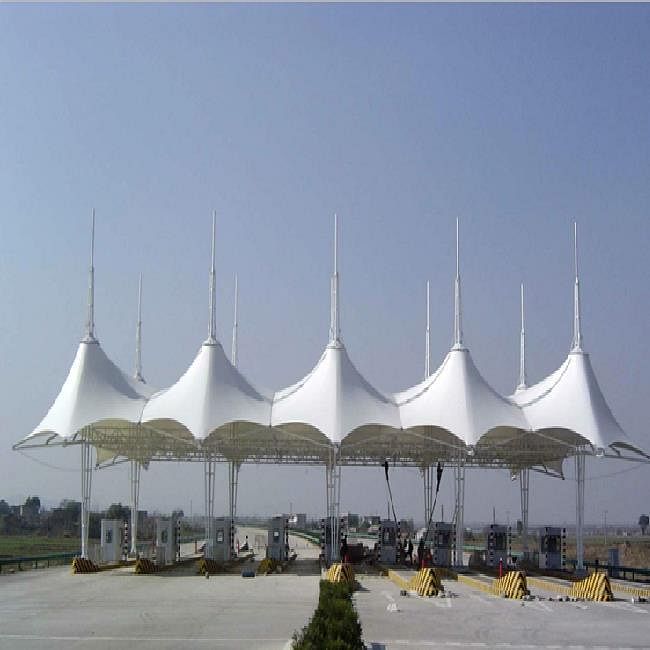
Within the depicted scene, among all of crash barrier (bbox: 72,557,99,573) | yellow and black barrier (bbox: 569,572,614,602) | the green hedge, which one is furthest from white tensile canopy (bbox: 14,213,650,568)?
the green hedge

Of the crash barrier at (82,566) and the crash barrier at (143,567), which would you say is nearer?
the crash barrier at (82,566)

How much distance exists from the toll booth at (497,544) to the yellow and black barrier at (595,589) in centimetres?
1651

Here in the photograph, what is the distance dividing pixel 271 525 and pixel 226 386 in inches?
336

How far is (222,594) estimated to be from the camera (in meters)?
27.5

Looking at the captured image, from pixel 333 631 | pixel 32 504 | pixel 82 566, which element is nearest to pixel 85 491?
pixel 82 566

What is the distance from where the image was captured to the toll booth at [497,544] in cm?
4397

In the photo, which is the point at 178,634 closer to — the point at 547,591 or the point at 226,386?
the point at 547,591

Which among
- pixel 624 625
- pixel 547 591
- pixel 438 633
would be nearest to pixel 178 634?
pixel 438 633

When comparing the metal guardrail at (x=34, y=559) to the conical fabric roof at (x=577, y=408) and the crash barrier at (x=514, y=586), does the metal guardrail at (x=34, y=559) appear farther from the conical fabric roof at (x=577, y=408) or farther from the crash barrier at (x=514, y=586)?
the conical fabric roof at (x=577, y=408)

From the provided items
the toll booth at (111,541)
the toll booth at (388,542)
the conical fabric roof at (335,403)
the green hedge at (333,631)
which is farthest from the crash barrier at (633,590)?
the toll booth at (111,541)

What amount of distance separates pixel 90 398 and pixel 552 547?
66.9 ft

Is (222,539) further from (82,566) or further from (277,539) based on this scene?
(82,566)

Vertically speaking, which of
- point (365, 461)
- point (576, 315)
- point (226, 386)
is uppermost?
point (576, 315)

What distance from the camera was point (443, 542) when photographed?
44.2m
